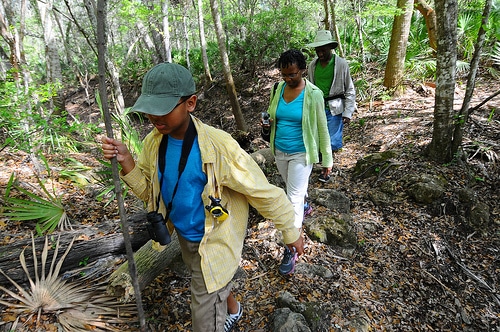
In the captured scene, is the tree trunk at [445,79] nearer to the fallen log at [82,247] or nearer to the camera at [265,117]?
the camera at [265,117]

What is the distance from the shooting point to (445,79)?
12.8ft

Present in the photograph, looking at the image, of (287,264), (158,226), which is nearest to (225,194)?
(158,226)

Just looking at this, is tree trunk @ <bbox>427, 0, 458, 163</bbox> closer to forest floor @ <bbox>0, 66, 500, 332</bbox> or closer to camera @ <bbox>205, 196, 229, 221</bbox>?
forest floor @ <bbox>0, 66, 500, 332</bbox>

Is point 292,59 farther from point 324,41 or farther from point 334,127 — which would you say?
point 334,127

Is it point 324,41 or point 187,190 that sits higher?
point 324,41

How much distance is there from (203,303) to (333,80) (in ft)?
10.8

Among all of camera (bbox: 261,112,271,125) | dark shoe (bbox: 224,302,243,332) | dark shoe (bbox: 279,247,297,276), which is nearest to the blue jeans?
camera (bbox: 261,112,271,125)

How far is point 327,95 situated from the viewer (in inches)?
159

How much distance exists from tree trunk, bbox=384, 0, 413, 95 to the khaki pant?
765 cm

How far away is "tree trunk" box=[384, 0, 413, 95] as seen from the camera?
23.0 feet

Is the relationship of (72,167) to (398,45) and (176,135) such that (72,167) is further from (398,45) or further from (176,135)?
(398,45)

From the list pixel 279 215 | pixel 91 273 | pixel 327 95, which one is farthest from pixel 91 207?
pixel 327 95

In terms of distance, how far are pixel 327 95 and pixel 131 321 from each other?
139 inches

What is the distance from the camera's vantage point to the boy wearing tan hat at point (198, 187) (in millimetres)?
1522
